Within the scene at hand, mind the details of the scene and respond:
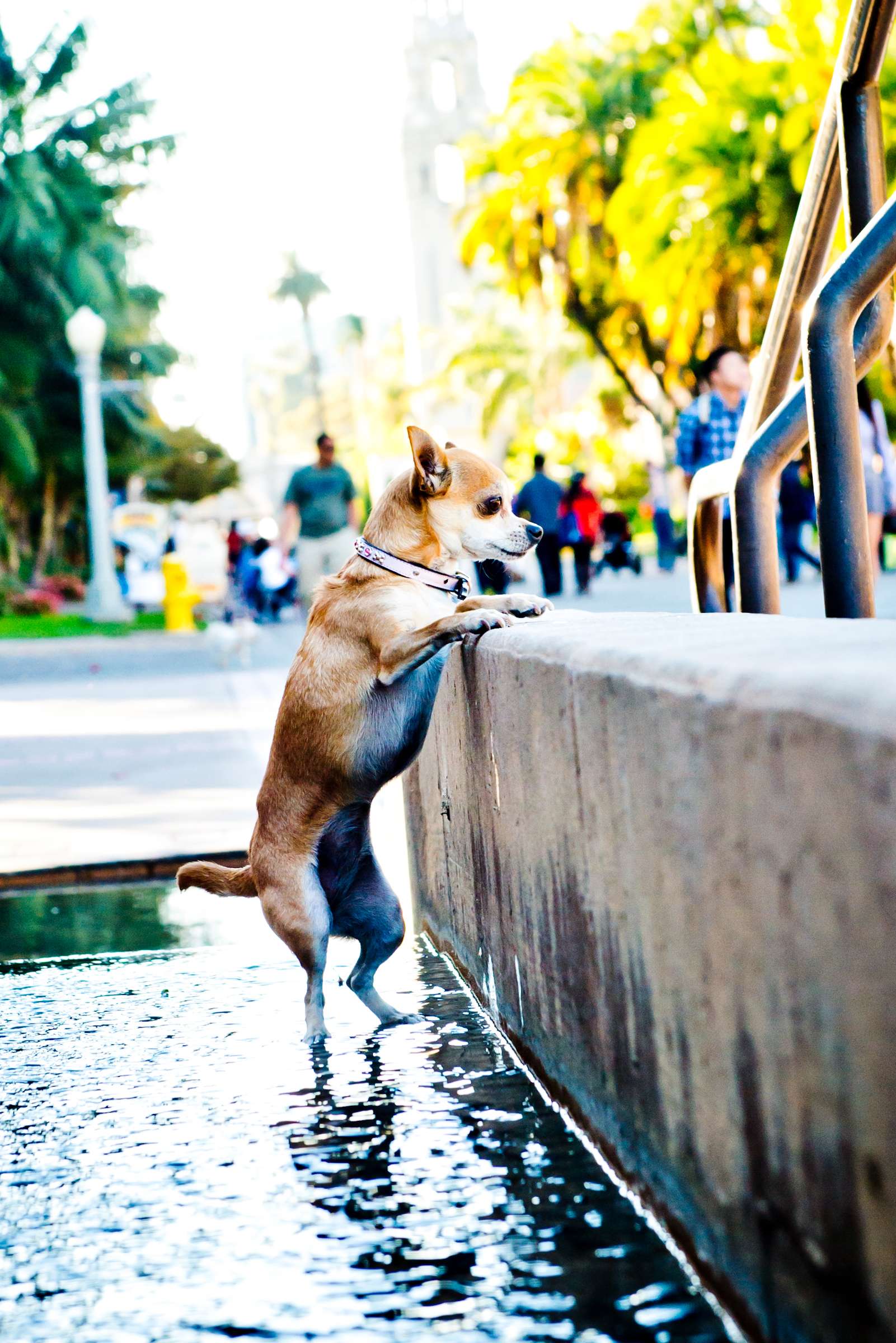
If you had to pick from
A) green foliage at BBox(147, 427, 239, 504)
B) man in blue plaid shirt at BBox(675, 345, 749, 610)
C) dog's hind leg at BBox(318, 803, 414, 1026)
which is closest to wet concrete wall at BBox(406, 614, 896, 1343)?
dog's hind leg at BBox(318, 803, 414, 1026)

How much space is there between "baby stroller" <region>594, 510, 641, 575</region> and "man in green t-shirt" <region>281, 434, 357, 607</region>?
14.7 m

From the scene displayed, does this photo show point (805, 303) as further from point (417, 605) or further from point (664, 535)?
point (664, 535)

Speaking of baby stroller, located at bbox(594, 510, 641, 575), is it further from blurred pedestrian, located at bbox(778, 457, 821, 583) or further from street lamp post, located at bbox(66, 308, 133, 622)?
blurred pedestrian, located at bbox(778, 457, 821, 583)

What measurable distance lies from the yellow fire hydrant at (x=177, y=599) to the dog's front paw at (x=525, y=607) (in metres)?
22.6

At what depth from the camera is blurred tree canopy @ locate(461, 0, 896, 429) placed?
28.6 meters

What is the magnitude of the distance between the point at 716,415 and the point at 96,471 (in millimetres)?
21133

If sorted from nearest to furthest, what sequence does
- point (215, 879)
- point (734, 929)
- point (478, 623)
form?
point (734, 929) < point (478, 623) < point (215, 879)

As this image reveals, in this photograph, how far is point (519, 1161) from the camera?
3301 millimetres

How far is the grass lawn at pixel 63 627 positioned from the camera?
27109 mm

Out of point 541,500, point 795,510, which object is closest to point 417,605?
point 795,510

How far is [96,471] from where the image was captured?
29094 millimetres

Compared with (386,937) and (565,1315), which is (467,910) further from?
(565,1315)

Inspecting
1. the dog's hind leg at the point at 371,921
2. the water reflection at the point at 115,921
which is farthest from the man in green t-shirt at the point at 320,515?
the dog's hind leg at the point at 371,921

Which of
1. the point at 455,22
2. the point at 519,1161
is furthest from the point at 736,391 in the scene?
the point at 455,22
